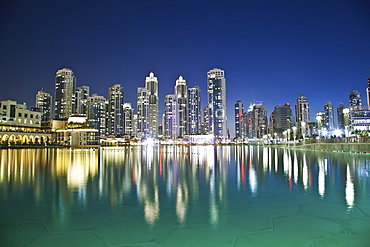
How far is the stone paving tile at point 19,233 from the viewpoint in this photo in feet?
15.7

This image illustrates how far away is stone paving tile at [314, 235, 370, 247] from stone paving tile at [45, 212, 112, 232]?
447 centimetres

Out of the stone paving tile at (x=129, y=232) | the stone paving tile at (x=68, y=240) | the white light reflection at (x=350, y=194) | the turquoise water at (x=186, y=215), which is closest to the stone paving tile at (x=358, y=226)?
the turquoise water at (x=186, y=215)

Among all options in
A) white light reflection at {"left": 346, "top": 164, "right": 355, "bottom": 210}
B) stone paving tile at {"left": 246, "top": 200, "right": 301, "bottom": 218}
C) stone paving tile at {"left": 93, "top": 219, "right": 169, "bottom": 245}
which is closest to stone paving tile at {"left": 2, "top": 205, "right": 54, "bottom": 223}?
stone paving tile at {"left": 93, "top": 219, "right": 169, "bottom": 245}

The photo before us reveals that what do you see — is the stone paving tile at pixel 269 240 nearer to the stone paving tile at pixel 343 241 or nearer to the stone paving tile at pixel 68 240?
the stone paving tile at pixel 343 241

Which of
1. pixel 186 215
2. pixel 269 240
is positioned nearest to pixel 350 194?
pixel 269 240

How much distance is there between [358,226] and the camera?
5.48m

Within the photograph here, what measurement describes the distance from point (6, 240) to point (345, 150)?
4269cm

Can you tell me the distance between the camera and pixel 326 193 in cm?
891

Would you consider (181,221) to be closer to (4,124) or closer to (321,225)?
(321,225)

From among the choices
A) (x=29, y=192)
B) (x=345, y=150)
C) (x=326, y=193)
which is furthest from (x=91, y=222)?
(x=345, y=150)

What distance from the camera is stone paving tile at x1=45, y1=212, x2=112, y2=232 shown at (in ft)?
18.0

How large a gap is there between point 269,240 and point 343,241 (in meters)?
1.34

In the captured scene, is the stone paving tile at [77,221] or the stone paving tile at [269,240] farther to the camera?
the stone paving tile at [77,221]

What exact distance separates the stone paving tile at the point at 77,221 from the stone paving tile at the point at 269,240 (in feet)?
10.2
